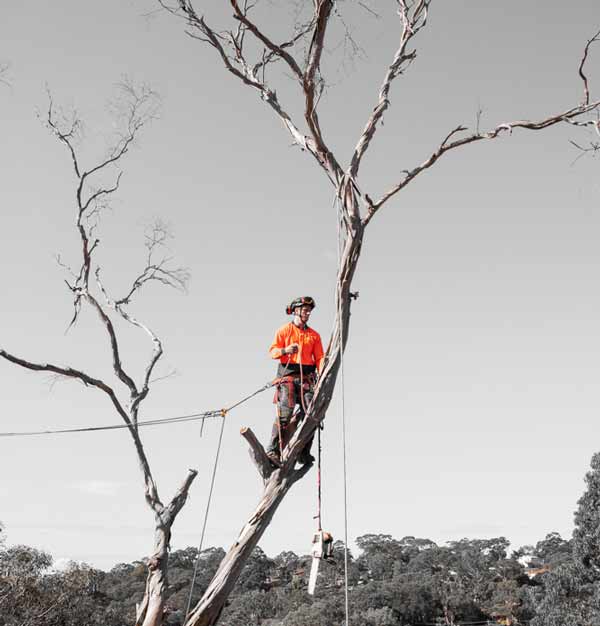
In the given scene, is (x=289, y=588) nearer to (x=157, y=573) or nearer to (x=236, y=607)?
(x=236, y=607)

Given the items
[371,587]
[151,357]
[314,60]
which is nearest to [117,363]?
[151,357]

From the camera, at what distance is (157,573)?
20.9 feet

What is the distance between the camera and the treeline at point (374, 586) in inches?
822

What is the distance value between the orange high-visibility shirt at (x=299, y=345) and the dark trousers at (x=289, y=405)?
16 centimetres

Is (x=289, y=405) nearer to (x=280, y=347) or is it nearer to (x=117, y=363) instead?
(x=280, y=347)

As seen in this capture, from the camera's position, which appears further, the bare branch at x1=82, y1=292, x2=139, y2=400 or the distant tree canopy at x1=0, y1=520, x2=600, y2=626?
the distant tree canopy at x1=0, y1=520, x2=600, y2=626

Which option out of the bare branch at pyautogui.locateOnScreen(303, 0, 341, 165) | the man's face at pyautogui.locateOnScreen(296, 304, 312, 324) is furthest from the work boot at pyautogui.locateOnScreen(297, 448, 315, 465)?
the bare branch at pyautogui.locateOnScreen(303, 0, 341, 165)

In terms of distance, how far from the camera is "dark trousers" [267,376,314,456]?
421 centimetres

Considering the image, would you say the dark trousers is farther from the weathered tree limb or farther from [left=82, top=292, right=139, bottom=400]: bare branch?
[left=82, top=292, right=139, bottom=400]: bare branch

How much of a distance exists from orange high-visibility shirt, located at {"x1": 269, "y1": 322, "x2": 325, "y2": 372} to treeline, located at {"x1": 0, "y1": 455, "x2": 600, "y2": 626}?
55.3 inches

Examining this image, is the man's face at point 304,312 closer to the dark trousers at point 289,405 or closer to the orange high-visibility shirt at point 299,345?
the orange high-visibility shirt at point 299,345

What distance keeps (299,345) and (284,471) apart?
3.65 ft

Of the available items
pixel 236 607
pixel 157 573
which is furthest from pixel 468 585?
pixel 157 573

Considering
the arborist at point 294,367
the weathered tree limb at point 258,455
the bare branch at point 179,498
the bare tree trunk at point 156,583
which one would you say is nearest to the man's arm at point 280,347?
the arborist at point 294,367
